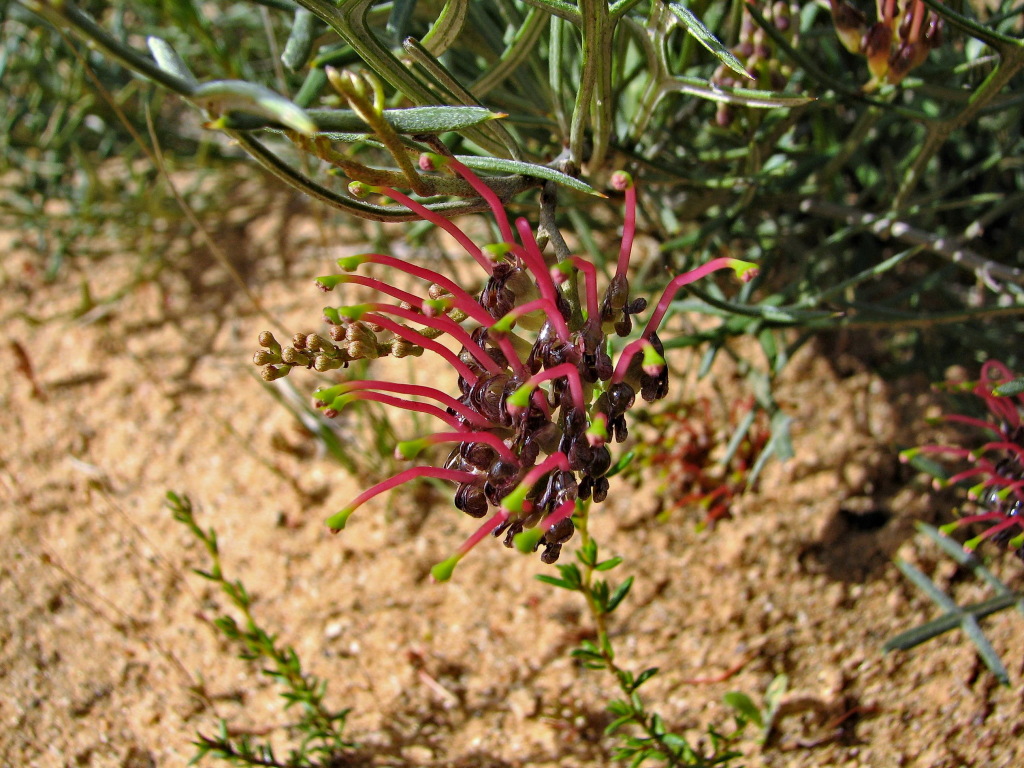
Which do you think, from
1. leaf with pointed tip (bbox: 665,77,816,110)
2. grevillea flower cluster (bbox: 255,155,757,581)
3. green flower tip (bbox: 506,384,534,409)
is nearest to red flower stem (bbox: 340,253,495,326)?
grevillea flower cluster (bbox: 255,155,757,581)

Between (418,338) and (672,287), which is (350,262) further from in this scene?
(672,287)

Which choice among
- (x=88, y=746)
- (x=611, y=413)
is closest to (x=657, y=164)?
(x=611, y=413)

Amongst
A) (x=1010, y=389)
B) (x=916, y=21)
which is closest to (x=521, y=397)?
(x=1010, y=389)

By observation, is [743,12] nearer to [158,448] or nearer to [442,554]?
[442,554]

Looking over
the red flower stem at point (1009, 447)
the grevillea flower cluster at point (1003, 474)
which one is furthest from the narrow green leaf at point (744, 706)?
the red flower stem at point (1009, 447)

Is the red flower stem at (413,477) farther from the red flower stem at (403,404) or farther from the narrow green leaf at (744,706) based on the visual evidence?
the narrow green leaf at (744,706)
